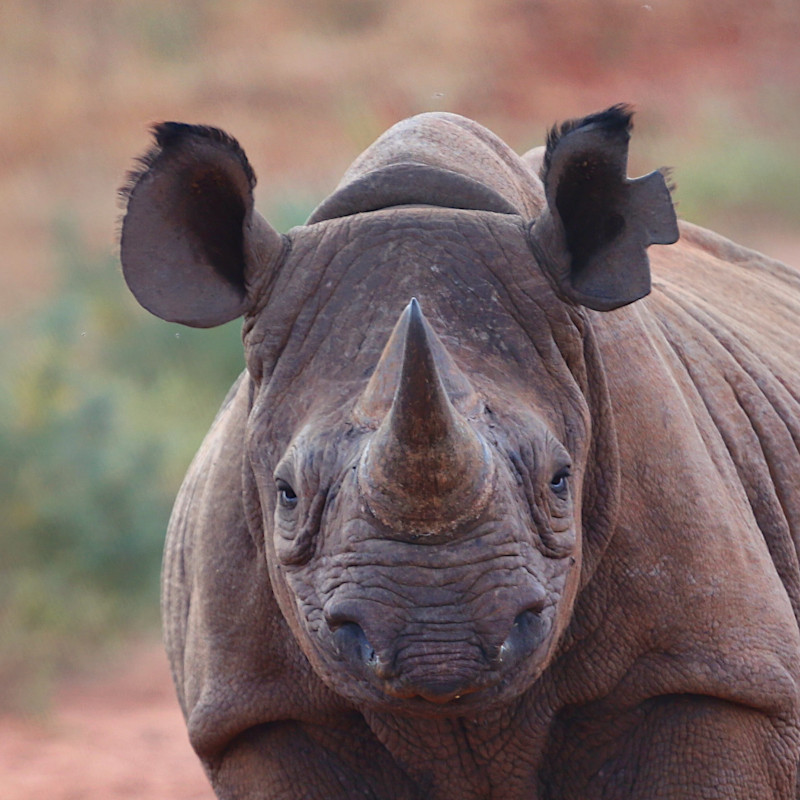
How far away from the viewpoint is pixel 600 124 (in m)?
3.80

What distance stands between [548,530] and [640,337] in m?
0.92

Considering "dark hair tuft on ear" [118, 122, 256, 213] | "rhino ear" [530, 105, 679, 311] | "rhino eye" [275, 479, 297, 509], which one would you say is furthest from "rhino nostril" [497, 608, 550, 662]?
"dark hair tuft on ear" [118, 122, 256, 213]

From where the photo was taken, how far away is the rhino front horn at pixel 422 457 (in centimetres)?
317

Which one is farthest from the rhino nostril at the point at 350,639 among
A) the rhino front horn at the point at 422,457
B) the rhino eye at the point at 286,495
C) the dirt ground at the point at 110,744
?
the dirt ground at the point at 110,744

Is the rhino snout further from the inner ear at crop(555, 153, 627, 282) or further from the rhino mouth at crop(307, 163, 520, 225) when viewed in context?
the rhino mouth at crop(307, 163, 520, 225)

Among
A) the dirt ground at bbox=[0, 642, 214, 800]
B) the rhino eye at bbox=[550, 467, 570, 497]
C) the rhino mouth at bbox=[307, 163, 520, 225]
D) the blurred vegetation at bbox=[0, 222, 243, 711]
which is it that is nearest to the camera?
the rhino eye at bbox=[550, 467, 570, 497]

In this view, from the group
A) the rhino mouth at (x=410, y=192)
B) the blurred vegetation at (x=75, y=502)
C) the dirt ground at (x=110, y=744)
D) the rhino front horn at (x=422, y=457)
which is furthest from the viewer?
the blurred vegetation at (x=75, y=502)

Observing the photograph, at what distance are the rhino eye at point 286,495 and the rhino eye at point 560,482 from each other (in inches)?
21.8

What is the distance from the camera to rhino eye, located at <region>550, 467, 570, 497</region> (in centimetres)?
360

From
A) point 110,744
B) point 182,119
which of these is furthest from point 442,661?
point 182,119

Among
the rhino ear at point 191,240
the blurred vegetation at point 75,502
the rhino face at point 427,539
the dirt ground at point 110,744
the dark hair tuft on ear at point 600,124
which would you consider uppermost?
the dark hair tuft on ear at point 600,124

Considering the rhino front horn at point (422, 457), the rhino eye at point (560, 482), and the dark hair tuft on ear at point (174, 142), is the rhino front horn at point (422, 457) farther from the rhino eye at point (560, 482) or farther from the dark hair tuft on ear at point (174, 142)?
the dark hair tuft on ear at point (174, 142)

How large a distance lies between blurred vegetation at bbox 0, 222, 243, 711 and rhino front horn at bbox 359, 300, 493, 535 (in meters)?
6.35

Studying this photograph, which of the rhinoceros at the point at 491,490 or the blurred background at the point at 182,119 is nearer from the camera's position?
the rhinoceros at the point at 491,490
